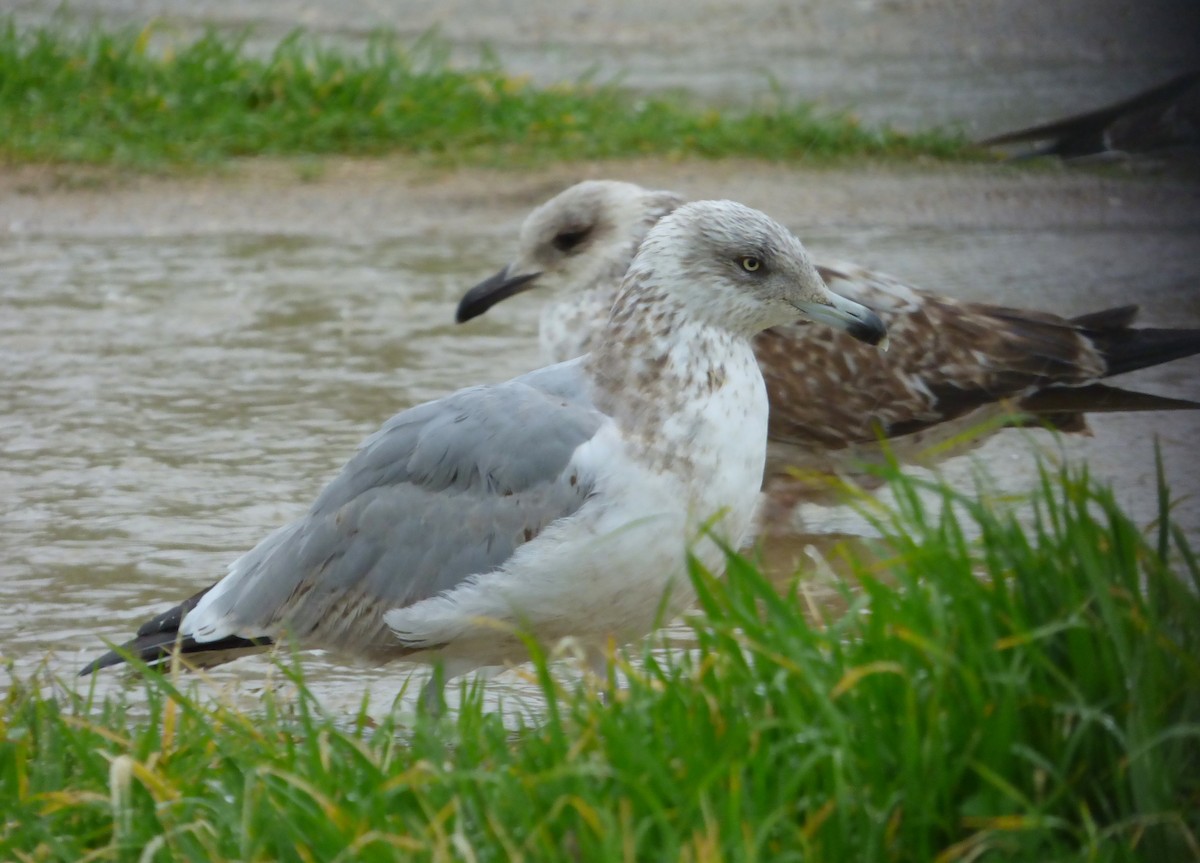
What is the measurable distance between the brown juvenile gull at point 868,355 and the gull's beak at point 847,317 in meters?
1.23

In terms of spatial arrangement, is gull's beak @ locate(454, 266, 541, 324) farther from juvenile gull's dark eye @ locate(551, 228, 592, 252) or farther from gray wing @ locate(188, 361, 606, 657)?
gray wing @ locate(188, 361, 606, 657)

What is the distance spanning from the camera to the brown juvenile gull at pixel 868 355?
214 inches

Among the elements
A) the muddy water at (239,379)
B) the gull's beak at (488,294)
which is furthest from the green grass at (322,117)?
the gull's beak at (488,294)

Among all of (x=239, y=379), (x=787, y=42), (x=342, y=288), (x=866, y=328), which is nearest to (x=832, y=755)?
(x=866, y=328)

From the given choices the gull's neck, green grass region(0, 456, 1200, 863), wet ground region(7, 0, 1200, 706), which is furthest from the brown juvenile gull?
green grass region(0, 456, 1200, 863)

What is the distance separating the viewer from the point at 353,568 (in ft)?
13.1

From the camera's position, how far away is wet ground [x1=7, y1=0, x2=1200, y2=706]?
5.34m

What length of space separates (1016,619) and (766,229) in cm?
138

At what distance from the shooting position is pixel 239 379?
6789 mm

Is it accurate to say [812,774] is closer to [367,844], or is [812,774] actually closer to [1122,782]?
[1122,782]

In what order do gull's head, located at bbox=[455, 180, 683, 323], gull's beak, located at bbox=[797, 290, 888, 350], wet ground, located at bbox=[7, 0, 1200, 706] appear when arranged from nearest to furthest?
1. gull's beak, located at bbox=[797, 290, 888, 350]
2. wet ground, located at bbox=[7, 0, 1200, 706]
3. gull's head, located at bbox=[455, 180, 683, 323]

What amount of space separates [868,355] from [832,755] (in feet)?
9.57

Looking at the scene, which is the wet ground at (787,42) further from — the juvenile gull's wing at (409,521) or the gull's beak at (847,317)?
the juvenile gull's wing at (409,521)

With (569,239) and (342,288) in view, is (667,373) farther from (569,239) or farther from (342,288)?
(342,288)
